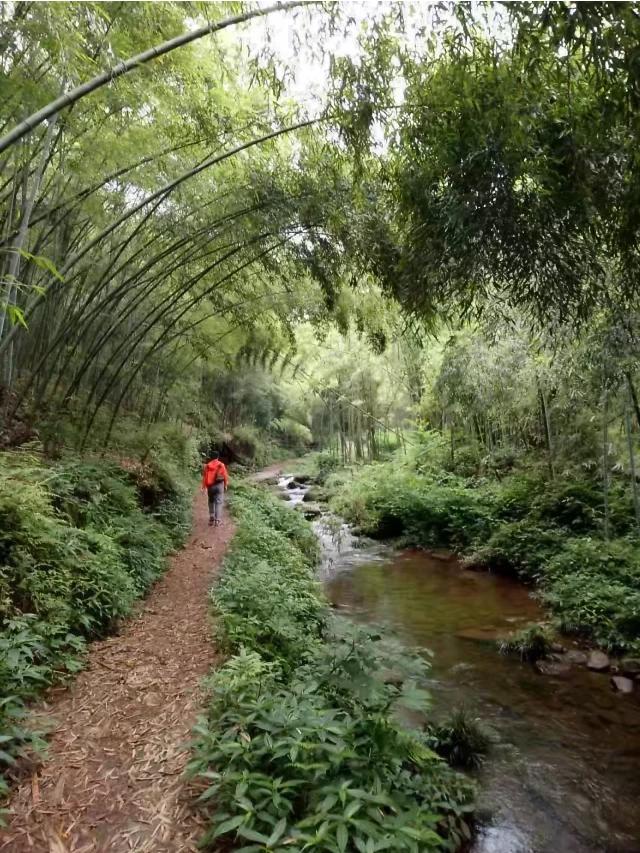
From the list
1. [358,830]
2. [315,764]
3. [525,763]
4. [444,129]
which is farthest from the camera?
[525,763]

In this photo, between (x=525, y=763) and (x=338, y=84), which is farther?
(x=525, y=763)

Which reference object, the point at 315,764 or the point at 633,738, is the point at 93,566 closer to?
the point at 315,764

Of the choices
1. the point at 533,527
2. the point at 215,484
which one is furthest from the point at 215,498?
the point at 533,527

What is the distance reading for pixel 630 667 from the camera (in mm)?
4875

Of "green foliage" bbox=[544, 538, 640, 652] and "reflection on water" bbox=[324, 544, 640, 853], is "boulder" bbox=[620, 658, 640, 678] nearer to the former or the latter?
"green foliage" bbox=[544, 538, 640, 652]

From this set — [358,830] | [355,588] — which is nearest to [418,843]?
[358,830]

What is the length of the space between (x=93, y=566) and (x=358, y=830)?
3030 millimetres

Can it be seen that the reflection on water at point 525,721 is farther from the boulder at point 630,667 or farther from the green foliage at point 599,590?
the green foliage at point 599,590

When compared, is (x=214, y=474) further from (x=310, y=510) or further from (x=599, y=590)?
(x=310, y=510)

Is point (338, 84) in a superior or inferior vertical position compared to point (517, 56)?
superior

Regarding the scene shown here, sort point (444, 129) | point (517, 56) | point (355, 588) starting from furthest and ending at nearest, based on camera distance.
Answer: point (355, 588), point (444, 129), point (517, 56)

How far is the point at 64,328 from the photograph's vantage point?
19.1 feet

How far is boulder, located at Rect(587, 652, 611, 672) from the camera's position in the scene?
16.2ft

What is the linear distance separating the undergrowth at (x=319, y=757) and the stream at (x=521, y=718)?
472 mm
